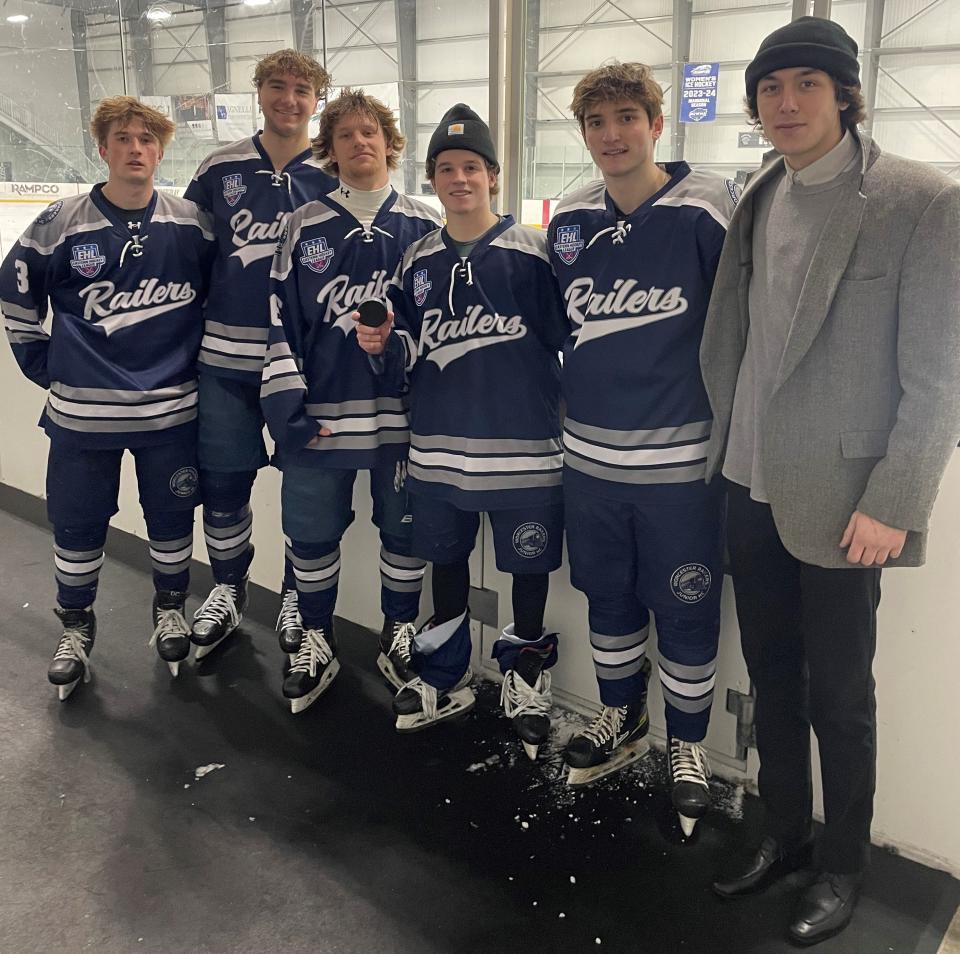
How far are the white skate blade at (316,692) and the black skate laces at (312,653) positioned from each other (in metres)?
0.03

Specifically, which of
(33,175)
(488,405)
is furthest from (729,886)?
Result: (33,175)

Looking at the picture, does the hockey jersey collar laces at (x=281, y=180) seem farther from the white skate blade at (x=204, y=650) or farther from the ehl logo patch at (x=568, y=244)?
the white skate blade at (x=204, y=650)

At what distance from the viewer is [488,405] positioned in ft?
6.23

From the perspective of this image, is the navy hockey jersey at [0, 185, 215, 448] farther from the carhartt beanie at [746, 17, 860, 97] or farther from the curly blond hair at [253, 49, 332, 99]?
the carhartt beanie at [746, 17, 860, 97]

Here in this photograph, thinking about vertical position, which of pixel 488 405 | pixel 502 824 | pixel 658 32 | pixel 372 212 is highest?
pixel 658 32

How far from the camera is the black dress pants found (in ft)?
4.54

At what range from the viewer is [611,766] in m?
1.98

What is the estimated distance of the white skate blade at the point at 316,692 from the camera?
7.45 ft

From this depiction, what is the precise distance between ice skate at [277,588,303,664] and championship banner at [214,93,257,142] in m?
2.01

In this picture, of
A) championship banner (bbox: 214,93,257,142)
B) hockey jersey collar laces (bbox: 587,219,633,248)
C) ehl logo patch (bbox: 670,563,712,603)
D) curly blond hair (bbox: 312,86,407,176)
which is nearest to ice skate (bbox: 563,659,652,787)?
ehl logo patch (bbox: 670,563,712,603)

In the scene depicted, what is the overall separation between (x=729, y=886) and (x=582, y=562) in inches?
26.6

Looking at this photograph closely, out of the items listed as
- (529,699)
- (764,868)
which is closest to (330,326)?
(529,699)

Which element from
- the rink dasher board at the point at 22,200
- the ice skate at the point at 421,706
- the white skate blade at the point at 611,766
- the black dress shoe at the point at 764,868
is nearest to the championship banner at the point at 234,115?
the rink dasher board at the point at 22,200

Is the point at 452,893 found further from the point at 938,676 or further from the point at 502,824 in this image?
the point at 938,676
